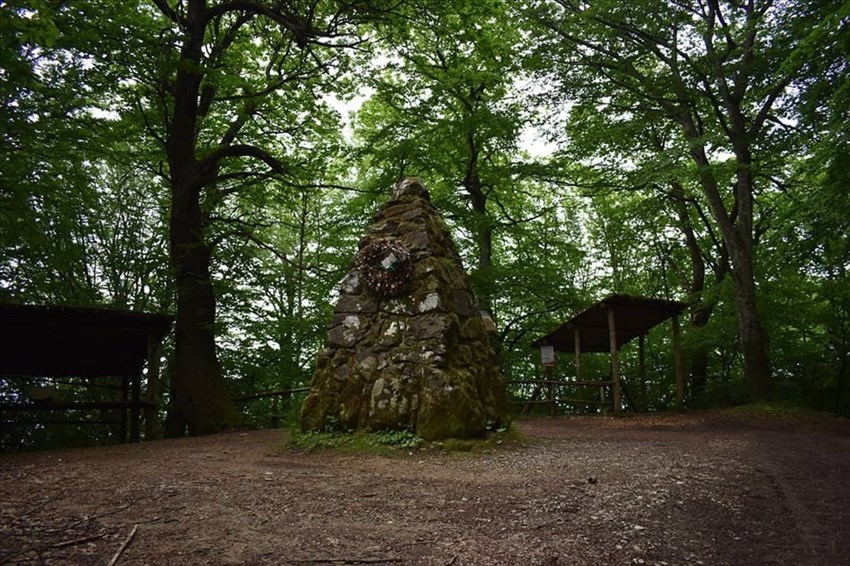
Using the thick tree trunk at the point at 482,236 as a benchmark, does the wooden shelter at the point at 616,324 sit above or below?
below

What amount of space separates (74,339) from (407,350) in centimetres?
822

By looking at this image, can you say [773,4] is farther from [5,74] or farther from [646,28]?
[5,74]

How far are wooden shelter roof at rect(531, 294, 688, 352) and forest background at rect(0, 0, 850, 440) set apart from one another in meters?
1.05

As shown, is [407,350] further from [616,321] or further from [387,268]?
[616,321]

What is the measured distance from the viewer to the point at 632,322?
552 inches

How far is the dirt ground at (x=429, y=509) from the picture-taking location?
247 cm

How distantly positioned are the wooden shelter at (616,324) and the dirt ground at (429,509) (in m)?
6.72

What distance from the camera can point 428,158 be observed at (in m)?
13.2

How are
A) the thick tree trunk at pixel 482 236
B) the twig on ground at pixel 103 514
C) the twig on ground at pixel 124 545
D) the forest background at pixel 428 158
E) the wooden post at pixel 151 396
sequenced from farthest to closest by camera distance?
1. the thick tree trunk at pixel 482 236
2. the wooden post at pixel 151 396
3. the forest background at pixel 428 158
4. the twig on ground at pixel 103 514
5. the twig on ground at pixel 124 545

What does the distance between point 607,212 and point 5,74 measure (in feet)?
57.3

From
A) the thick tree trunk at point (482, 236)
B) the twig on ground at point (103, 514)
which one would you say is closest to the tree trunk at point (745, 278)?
the thick tree trunk at point (482, 236)

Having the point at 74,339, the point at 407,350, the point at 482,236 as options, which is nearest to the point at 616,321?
the point at 482,236

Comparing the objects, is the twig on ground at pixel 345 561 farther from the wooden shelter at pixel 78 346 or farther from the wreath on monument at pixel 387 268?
the wooden shelter at pixel 78 346

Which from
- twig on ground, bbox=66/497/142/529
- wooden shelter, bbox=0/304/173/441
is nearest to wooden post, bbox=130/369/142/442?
wooden shelter, bbox=0/304/173/441
